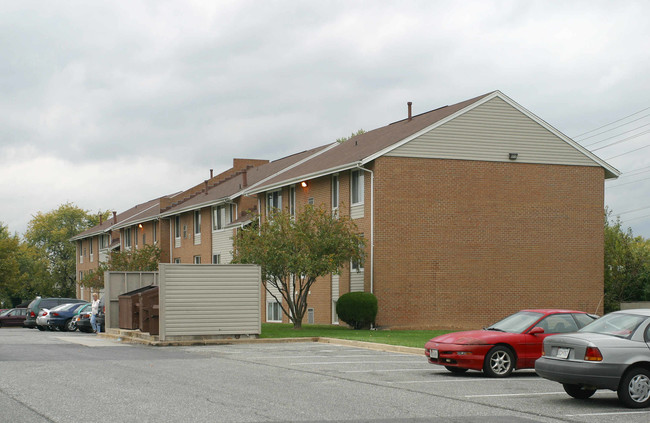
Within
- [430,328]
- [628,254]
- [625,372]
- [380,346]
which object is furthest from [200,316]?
[628,254]

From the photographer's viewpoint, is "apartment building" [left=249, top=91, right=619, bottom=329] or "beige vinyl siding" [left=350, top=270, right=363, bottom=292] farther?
"beige vinyl siding" [left=350, top=270, right=363, bottom=292]

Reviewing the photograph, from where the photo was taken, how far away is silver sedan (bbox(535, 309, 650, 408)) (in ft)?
37.8

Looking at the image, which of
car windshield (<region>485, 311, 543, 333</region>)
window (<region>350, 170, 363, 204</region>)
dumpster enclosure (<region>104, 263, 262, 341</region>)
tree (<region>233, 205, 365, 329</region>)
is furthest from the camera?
window (<region>350, 170, 363, 204</region>)

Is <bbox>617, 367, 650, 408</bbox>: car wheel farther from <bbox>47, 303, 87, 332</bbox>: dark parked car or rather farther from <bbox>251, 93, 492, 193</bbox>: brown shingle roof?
<bbox>47, 303, 87, 332</bbox>: dark parked car

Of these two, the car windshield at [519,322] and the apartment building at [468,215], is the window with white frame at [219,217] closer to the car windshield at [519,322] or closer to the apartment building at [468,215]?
the apartment building at [468,215]

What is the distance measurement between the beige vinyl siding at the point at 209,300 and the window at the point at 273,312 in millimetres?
16113

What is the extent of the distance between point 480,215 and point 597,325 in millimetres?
20909

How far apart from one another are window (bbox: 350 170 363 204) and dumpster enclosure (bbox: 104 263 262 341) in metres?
8.86

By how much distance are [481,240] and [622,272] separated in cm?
1506

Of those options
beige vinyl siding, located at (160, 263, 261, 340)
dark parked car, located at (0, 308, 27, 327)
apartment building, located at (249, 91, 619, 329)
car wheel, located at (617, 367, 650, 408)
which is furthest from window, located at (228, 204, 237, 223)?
car wheel, located at (617, 367, 650, 408)

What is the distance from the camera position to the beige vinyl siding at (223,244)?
45750 millimetres

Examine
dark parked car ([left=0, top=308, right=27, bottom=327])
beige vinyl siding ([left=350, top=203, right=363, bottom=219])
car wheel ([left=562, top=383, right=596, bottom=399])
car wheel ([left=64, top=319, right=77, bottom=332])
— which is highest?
beige vinyl siding ([left=350, top=203, right=363, bottom=219])

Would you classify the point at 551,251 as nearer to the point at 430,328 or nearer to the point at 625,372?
the point at 430,328

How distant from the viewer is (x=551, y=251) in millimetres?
34344
